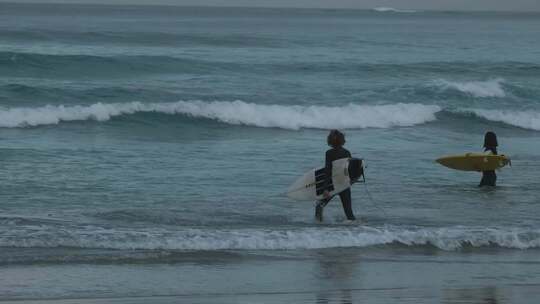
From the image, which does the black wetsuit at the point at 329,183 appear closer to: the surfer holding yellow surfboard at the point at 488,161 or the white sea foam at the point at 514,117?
the surfer holding yellow surfboard at the point at 488,161

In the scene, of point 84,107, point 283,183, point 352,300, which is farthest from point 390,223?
point 84,107

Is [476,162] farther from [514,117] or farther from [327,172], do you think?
[514,117]

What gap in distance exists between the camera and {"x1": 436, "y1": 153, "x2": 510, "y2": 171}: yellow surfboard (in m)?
16.7

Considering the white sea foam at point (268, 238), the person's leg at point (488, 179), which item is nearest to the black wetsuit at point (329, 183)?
the white sea foam at point (268, 238)

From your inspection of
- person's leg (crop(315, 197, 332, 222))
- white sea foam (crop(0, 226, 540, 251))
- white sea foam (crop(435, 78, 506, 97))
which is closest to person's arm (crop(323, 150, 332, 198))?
person's leg (crop(315, 197, 332, 222))

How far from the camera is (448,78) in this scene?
3834cm

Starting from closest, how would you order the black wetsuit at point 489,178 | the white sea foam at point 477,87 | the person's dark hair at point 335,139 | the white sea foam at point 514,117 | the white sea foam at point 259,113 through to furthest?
the person's dark hair at point 335,139, the black wetsuit at point 489,178, the white sea foam at point 259,113, the white sea foam at point 514,117, the white sea foam at point 477,87

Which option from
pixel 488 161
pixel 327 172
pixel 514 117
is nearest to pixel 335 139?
pixel 327 172

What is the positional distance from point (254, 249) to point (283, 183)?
478 cm

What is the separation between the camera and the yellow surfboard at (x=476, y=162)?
54.6 feet

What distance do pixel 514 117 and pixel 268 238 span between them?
1768 centimetres

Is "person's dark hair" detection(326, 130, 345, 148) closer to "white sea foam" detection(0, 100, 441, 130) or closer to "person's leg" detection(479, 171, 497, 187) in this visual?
"person's leg" detection(479, 171, 497, 187)

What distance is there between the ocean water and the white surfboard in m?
0.32

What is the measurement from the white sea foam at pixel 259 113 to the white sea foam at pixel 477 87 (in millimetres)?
5013
